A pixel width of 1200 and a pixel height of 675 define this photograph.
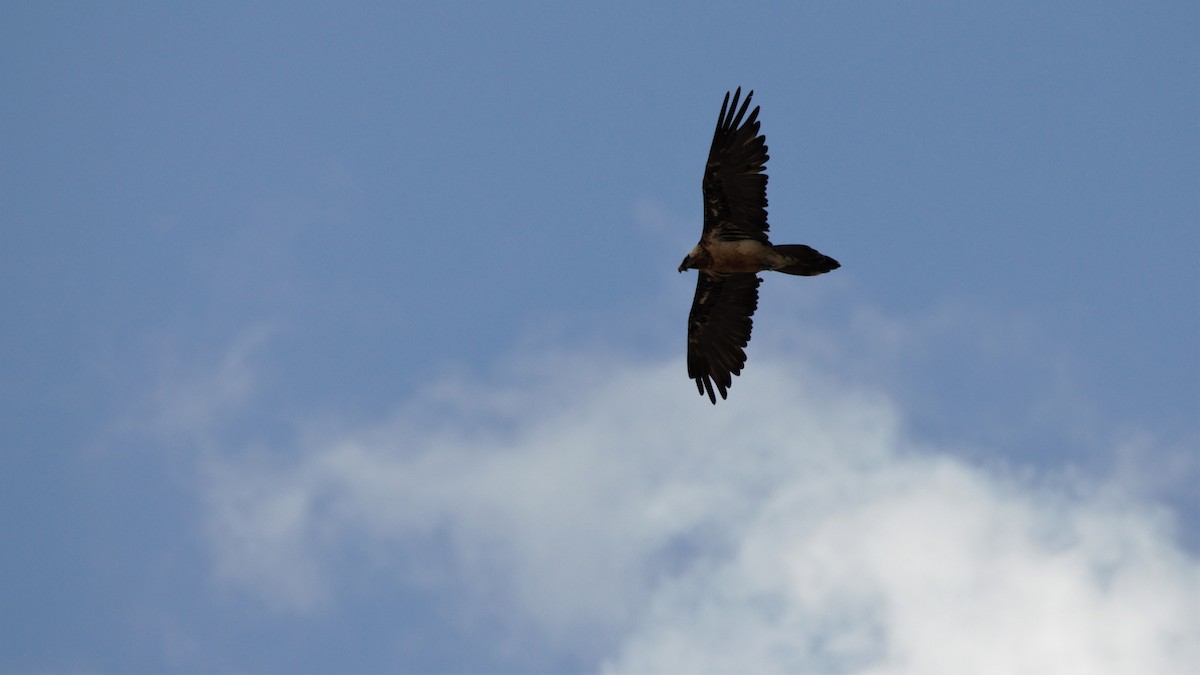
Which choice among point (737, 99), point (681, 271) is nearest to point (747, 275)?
point (681, 271)

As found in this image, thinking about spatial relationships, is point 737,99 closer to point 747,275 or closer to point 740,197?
point 740,197

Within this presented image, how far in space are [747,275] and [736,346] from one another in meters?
1.79

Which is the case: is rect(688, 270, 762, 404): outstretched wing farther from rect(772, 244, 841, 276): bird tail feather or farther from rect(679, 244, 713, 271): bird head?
rect(772, 244, 841, 276): bird tail feather

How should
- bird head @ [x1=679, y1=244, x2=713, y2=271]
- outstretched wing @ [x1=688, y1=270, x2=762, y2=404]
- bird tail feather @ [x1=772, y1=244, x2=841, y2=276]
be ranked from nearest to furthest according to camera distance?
bird tail feather @ [x1=772, y1=244, x2=841, y2=276], bird head @ [x1=679, y1=244, x2=713, y2=271], outstretched wing @ [x1=688, y1=270, x2=762, y2=404]

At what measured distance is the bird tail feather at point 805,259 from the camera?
25.5 m

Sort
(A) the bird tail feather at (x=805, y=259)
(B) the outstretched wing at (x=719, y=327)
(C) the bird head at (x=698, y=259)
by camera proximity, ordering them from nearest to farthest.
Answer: (A) the bird tail feather at (x=805, y=259) < (C) the bird head at (x=698, y=259) < (B) the outstretched wing at (x=719, y=327)

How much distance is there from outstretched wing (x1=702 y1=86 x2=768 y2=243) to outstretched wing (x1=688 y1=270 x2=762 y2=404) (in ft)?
4.64

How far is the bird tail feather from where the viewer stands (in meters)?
25.5

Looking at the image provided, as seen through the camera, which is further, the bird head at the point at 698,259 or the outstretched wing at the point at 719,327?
the outstretched wing at the point at 719,327

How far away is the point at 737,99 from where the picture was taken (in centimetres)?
2569

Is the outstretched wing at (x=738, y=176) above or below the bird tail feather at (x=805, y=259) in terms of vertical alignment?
above

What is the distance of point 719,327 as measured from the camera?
27938mm

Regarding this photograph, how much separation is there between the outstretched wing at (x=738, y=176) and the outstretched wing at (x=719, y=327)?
141 cm

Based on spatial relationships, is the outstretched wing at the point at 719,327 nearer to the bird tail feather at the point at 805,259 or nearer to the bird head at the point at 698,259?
the bird head at the point at 698,259
